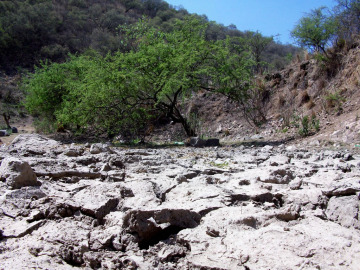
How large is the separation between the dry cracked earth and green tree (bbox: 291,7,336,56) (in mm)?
9221

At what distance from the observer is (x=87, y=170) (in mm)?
3641

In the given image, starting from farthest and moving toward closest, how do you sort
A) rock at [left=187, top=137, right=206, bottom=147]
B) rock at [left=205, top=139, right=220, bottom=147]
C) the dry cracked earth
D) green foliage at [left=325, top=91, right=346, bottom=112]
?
green foliage at [left=325, top=91, right=346, bottom=112] → rock at [left=205, top=139, right=220, bottom=147] → rock at [left=187, top=137, right=206, bottom=147] → the dry cracked earth

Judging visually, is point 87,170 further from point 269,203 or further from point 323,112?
point 323,112

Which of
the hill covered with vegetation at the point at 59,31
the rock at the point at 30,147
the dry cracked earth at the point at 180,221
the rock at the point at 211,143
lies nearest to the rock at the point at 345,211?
the dry cracked earth at the point at 180,221

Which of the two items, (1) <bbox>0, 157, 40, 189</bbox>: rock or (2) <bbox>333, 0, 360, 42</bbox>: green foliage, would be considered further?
(2) <bbox>333, 0, 360, 42</bbox>: green foliage

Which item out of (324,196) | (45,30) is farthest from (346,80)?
(45,30)

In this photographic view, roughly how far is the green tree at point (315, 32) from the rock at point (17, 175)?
10.9 metres

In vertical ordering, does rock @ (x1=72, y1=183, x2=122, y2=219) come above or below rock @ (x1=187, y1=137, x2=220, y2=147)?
below

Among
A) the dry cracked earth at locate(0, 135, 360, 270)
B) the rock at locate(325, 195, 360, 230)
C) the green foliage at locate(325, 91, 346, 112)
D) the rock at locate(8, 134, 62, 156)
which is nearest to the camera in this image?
the dry cracked earth at locate(0, 135, 360, 270)

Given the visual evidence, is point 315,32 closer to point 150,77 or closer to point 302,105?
point 302,105

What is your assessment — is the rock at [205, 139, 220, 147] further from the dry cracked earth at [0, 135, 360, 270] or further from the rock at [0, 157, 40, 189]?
the rock at [0, 157, 40, 189]

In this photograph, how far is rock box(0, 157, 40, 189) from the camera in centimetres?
280

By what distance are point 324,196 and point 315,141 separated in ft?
15.9

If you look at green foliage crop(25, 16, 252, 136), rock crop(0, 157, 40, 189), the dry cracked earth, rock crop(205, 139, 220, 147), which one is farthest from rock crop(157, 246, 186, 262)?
green foliage crop(25, 16, 252, 136)
